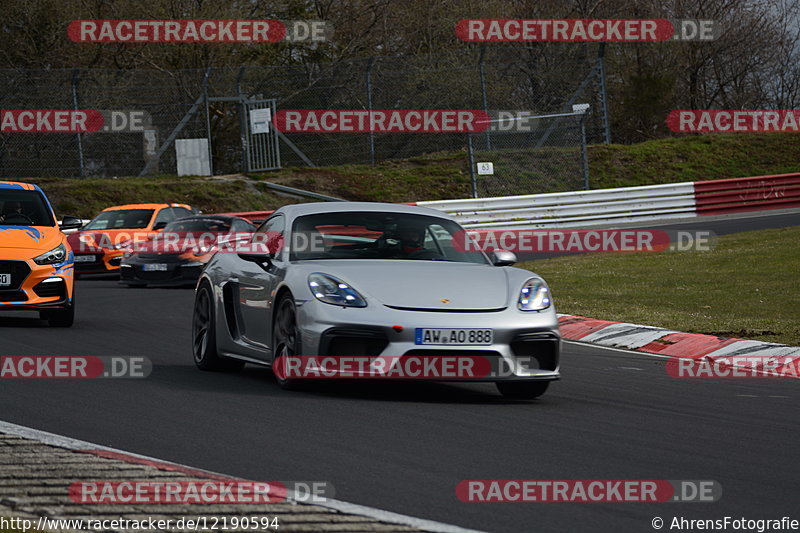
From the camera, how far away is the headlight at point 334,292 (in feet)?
26.2

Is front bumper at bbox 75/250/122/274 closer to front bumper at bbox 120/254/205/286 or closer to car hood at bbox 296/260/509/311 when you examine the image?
front bumper at bbox 120/254/205/286

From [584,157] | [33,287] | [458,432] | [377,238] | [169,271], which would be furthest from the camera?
[584,157]

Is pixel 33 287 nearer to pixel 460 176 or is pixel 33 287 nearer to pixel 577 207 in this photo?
pixel 577 207

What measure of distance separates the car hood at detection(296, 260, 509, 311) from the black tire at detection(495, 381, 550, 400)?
62cm

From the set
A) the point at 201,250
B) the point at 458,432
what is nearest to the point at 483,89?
the point at 201,250

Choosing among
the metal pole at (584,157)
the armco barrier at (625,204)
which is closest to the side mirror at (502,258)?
the armco barrier at (625,204)

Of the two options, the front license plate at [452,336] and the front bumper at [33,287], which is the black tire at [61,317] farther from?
the front license plate at [452,336]

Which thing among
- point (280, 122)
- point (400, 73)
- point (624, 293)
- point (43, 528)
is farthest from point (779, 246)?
point (43, 528)

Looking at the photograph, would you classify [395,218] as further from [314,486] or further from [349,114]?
[349,114]

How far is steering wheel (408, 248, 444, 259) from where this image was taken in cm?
895

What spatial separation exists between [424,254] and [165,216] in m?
17.4

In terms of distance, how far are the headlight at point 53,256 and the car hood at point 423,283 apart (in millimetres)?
5908

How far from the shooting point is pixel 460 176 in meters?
35.3

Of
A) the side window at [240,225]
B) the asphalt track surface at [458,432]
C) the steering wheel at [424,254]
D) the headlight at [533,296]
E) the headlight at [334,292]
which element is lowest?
the asphalt track surface at [458,432]
